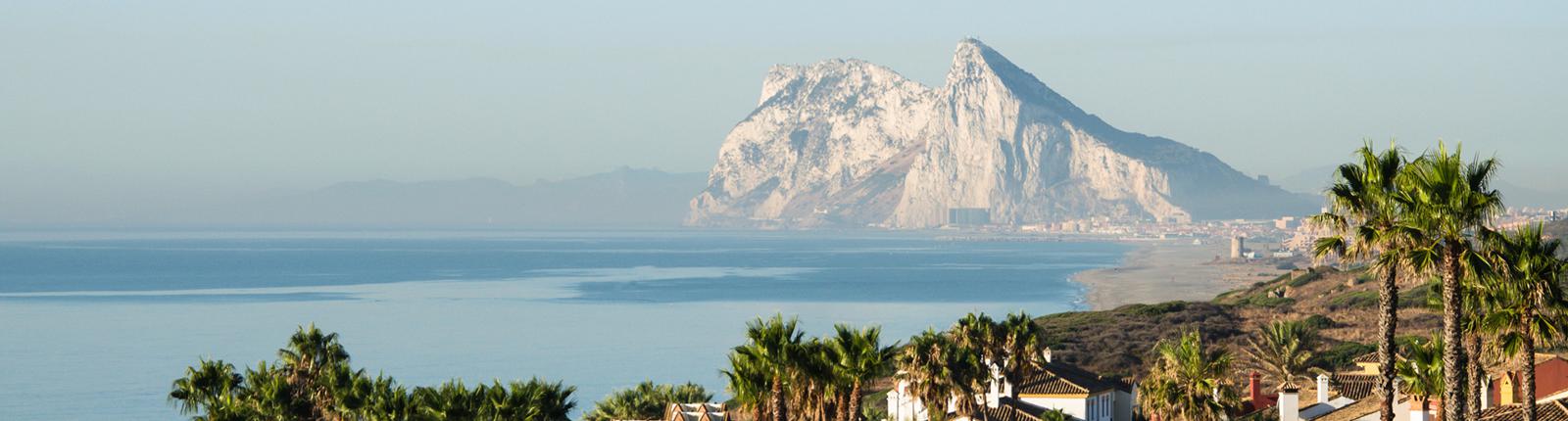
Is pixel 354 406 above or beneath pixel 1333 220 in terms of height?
beneath

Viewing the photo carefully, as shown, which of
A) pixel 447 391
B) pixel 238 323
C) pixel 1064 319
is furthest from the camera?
pixel 238 323

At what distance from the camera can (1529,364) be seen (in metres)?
29.9

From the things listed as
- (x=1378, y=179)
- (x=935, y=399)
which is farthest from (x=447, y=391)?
(x=1378, y=179)

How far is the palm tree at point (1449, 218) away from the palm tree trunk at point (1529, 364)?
4.27 ft

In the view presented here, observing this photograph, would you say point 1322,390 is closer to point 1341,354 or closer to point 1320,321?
point 1341,354

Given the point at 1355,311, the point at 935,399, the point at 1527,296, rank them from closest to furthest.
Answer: the point at 1527,296 → the point at 935,399 → the point at 1355,311

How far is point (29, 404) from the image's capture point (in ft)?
356

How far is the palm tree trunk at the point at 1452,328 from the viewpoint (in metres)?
28.1

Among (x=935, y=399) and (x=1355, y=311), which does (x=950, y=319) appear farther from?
(x=935, y=399)

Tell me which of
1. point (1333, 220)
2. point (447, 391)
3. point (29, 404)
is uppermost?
point (1333, 220)

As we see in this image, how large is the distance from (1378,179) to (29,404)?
9685 cm

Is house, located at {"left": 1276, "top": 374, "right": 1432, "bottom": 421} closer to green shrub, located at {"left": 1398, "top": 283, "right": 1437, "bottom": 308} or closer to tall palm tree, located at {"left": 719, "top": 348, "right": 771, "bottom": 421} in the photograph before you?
tall palm tree, located at {"left": 719, "top": 348, "right": 771, "bottom": 421}

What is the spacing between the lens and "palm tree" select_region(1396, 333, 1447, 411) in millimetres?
34484

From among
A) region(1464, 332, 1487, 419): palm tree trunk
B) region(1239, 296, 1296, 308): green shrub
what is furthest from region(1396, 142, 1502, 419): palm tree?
region(1239, 296, 1296, 308): green shrub
